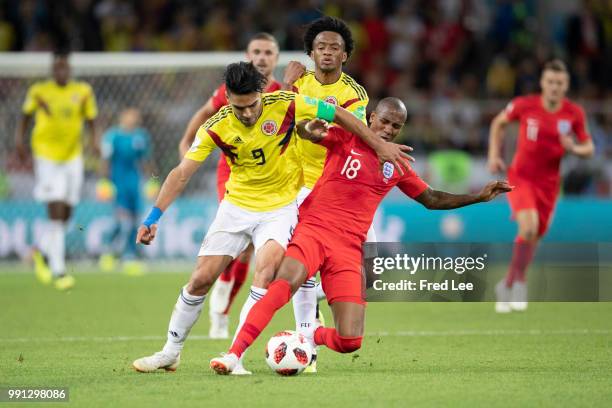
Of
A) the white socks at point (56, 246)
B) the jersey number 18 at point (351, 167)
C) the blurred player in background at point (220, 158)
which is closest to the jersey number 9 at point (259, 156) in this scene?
the jersey number 18 at point (351, 167)

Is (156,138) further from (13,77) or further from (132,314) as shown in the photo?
(132,314)

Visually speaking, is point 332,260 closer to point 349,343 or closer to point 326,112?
point 349,343

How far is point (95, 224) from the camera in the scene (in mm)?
18000

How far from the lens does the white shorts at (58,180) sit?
48.0 ft

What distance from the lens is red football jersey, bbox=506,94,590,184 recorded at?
12.4 metres

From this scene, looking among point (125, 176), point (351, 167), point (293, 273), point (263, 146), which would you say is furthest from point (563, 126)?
point (125, 176)

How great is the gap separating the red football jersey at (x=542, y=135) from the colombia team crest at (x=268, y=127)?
5386 mm

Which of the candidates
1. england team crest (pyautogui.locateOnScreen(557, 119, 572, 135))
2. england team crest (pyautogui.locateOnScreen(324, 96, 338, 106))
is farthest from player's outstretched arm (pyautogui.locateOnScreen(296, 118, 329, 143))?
england team crest (pyautogui.locateOnScreen(557, 119, 572, 135))

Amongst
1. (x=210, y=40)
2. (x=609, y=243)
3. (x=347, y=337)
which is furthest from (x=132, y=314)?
(x=210, y=40)

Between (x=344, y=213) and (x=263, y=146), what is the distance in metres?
0.70

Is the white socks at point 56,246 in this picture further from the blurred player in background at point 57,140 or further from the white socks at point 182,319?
the white socks at point 182,319

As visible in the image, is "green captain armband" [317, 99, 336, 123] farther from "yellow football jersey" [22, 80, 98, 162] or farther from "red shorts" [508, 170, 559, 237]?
"yellow football jersey" [22, 80, 98, 162]

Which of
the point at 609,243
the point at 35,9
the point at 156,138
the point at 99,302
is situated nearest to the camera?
the point at 99,302

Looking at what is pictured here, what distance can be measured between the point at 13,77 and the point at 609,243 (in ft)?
30.4
